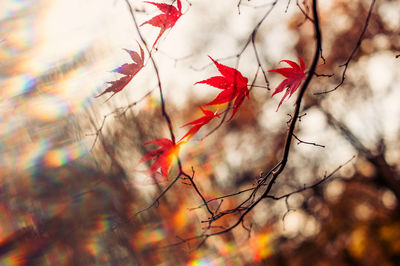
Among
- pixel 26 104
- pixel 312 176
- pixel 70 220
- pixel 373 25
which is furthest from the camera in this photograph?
pixel 312 176

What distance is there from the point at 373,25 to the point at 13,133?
22.2 ft

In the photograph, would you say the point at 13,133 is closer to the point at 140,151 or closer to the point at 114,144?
the point at 114,144

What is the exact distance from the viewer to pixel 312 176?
7645 millimetres

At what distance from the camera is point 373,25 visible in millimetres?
5605

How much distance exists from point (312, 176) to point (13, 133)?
6.97 metres

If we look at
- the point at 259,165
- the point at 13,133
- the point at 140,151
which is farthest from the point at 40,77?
the point at 259,165

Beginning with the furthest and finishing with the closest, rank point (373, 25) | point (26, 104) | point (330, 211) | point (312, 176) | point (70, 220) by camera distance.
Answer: point (330, 211)
point (312, 176)
point (373, 25)
point (70, 220)
point (26, 104)

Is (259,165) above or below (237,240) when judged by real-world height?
above

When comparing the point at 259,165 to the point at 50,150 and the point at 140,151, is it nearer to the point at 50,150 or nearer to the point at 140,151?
the point at 140,151

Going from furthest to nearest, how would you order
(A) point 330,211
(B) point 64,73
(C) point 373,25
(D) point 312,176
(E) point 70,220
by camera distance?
(A) point 330,211 → (D) point 312,176 → (C) point 373,25 → (E) point 70,220 → (B) point 64,73

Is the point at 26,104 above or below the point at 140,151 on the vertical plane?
above

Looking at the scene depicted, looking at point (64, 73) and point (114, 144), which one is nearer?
point (64, 73)

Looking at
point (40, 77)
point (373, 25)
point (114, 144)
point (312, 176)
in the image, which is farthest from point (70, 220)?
point (373, 25)

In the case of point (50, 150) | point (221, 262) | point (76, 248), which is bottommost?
point (221, 262)
